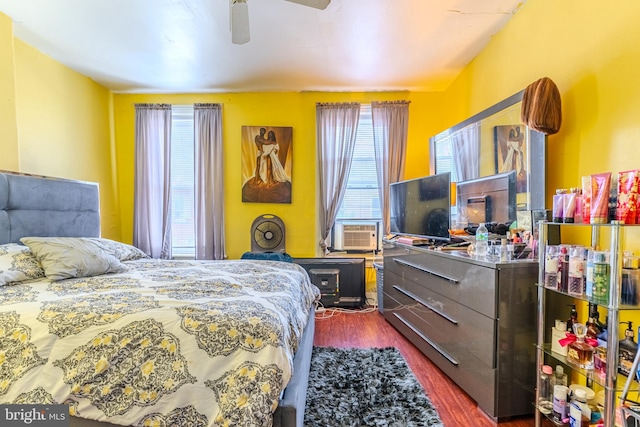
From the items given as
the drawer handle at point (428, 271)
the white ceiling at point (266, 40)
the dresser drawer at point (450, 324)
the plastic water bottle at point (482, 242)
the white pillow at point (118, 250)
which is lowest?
the dresser drawer at point (450, 324)

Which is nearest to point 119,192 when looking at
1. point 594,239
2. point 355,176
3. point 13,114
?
point 13,114

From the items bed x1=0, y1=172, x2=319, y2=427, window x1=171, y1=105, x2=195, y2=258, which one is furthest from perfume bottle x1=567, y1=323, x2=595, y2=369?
window x1=171, y1=105, x2=195, y2=258

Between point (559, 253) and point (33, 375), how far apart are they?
2.37 m

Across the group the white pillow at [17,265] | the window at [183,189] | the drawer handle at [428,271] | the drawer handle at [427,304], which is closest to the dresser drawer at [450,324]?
the drawer handle at [427,304]

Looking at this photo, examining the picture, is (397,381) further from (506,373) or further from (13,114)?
(13,114)

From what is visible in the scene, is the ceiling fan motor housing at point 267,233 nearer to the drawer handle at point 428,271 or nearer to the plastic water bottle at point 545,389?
the drawer handle at point 428,271

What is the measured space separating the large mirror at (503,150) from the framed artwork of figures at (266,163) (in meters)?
1.89

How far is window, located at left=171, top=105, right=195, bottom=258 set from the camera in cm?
378

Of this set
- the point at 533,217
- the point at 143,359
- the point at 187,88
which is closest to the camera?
the point at 143,359

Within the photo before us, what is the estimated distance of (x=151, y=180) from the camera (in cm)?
371

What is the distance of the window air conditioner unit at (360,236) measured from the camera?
3705mm

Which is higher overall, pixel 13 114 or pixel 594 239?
pixel 13 114

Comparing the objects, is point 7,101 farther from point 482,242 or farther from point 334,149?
point 482,242

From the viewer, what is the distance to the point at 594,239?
1.42m
